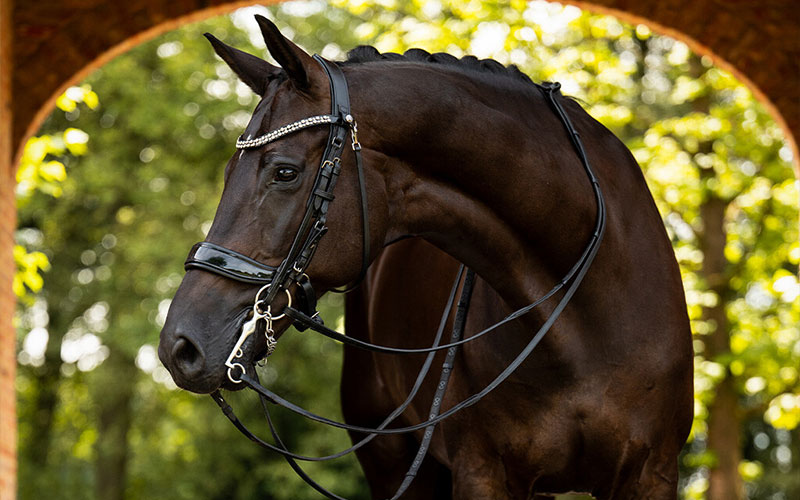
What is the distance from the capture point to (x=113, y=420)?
17.9 meters

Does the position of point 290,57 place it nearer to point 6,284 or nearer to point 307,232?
point 307,232

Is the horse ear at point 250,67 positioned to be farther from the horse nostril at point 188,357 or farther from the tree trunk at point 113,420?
the tree trunk at point 113,420

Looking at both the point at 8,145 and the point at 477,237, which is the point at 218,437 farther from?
the point at 477,237

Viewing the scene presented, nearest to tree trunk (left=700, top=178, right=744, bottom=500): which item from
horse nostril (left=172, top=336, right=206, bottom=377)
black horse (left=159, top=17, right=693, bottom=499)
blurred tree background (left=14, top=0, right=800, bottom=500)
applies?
blurred tree background (left=14, top=0, right=800, bottom=500)

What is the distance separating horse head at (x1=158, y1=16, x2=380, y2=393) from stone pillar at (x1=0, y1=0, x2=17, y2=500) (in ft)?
10.9

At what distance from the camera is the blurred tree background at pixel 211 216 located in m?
11.0

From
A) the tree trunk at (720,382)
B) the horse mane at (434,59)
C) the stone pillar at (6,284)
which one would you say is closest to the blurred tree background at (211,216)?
the tree trunk at (720,382)

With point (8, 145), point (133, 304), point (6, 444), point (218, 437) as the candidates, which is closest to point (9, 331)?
point (6, 444)

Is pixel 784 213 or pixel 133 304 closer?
pixel 784 213

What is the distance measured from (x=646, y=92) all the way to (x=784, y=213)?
14.8 feet

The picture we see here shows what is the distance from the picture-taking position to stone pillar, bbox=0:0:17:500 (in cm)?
559

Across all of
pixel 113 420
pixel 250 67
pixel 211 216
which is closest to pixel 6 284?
pixel 250 67

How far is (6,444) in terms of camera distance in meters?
5.59

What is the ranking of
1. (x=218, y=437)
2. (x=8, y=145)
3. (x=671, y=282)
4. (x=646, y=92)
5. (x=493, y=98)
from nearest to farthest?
(x=493, y=98) → (x=671, y=282) → (x=8, y=145) → (x=646, y=92) → (x=218, y=437)
